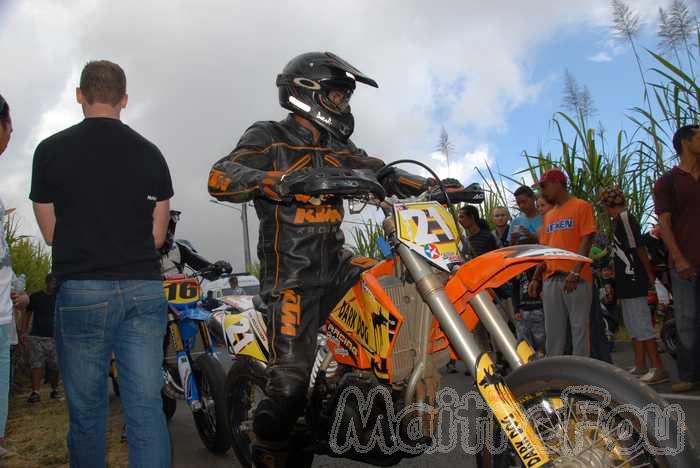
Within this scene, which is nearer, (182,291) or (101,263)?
(101,263)

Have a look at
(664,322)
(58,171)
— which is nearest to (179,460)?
(58,171)

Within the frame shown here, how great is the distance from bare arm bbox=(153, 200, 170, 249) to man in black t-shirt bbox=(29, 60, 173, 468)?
14cm

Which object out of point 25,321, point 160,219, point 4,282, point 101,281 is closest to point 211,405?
point 4,282

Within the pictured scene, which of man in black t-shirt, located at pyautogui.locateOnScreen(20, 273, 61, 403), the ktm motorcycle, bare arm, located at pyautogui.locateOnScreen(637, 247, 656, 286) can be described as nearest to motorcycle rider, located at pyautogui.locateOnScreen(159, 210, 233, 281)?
the ktm motorcycle

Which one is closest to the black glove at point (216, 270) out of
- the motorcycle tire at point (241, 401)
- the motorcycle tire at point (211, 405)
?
the motorcycle tire at point (211, 405)

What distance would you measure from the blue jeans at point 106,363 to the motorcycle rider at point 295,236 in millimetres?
544

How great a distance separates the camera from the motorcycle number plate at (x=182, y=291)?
5.29 meters

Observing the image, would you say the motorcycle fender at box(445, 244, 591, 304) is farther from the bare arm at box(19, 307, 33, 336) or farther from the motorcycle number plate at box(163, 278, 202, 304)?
the bare arm at box(19, 307, 33, 336)

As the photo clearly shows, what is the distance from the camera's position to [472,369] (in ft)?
7.61

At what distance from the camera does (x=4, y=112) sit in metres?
3.22

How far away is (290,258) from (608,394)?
63.1 inches

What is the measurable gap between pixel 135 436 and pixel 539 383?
5.77ft

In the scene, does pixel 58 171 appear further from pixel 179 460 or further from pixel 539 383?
pixel 179 460

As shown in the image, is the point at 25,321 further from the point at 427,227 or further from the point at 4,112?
the point at 427,227
